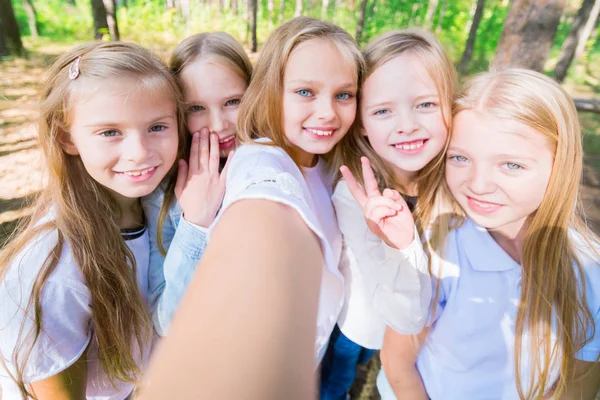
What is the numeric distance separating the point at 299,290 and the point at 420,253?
2.36 feet

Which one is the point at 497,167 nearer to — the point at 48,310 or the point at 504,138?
the point at 504,138

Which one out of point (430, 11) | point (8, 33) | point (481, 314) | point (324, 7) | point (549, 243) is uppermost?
point (430, 11)

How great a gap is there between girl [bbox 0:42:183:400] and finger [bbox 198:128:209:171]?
0.15 metres

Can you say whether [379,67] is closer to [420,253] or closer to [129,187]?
[420,253]

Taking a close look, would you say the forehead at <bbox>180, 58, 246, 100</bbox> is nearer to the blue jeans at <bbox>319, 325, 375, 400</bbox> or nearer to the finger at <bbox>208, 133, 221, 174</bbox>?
the finger at <bbox>208, 133, 221, 174</bbox>

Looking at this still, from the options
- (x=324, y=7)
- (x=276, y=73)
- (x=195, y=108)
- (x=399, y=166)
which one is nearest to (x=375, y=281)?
(x=399, y=166)

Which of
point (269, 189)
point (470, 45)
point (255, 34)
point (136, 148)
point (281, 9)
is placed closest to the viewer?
point (269, 189)

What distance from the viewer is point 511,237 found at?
1315 mm

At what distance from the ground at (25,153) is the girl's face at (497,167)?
0.13m

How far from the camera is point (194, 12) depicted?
8.23 m

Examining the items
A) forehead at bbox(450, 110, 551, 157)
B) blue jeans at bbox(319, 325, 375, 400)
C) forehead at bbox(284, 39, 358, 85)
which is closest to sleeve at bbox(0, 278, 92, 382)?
forehead at bbox(284, 39, 358, 85)

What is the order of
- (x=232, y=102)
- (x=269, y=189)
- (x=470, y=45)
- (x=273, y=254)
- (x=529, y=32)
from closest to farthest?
1. (x=273, y=254)
2. (x=269, y=189)
3. (x=232, y=102)
4. (x=529, y=32)
5. (x=470, y=45)

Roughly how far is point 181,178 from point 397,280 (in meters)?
0.96

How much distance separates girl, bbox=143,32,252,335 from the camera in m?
1.35
